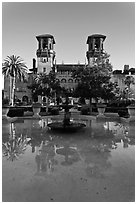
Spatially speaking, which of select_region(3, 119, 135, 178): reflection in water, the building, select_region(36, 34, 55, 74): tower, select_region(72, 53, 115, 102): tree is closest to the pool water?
select_region(3, 119, 135, 178): reflection in water

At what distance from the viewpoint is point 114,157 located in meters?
5.86

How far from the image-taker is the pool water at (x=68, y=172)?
11.6 feet

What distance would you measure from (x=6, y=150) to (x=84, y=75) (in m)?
19.4

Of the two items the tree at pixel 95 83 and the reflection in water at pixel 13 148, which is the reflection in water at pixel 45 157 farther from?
the tree at pixel 95 83

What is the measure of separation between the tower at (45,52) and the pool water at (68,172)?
173 feet

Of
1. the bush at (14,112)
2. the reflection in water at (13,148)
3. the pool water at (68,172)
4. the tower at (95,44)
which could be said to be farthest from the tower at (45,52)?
the pool water at (68,172)

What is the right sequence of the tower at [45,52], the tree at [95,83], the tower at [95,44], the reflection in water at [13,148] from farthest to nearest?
the tower at [45,52] < the tower at [95,44] < the tree at [95,83] < the reflection in water at [13,148]

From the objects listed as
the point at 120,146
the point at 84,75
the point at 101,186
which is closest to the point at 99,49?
the point at 84,75

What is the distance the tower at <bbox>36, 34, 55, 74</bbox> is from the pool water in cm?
5265

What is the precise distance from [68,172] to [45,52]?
183ft

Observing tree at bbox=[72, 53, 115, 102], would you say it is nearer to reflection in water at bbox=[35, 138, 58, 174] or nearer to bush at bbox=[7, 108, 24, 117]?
bush at bbox=[7, 108, 24, 117]

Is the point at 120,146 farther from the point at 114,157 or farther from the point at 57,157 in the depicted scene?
the point at 57,157

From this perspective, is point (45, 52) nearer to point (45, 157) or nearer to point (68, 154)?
point (68, 154)

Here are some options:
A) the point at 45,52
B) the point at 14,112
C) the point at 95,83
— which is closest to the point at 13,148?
the point at 14,112
